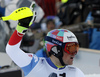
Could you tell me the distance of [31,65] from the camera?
1646mm

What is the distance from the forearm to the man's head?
30cm

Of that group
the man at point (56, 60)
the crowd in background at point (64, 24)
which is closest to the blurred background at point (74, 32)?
the crowd in background at point (64, 24)

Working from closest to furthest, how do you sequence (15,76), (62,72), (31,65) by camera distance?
(31,65)
(62,72)
(15,76)

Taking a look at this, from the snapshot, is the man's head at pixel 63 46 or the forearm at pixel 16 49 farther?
the man's head at pixel 63 46

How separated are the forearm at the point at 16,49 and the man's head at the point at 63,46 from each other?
0.30 m

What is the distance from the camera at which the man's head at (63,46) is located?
1707 mm

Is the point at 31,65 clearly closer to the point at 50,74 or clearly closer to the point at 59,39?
the point at 50,74

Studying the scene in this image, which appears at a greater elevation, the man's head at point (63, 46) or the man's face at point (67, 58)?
the man's head at point (63, 46)

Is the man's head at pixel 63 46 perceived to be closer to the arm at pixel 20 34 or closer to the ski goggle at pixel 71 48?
the ski goggle at pixel 71 48

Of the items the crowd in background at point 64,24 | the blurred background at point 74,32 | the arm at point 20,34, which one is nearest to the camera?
the arm at point 20,34

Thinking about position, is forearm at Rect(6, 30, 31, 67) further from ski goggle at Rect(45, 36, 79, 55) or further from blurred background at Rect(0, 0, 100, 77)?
blurred background at Rect(0, 0, 100, 77)

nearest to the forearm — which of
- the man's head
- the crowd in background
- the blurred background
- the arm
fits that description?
the arm

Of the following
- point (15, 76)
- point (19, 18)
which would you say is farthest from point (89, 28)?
point (19, 18)

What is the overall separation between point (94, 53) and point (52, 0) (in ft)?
25.0
